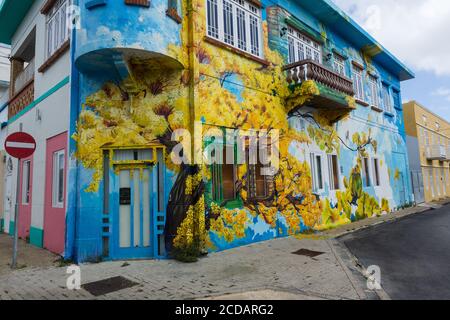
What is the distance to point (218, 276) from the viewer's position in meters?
5.48

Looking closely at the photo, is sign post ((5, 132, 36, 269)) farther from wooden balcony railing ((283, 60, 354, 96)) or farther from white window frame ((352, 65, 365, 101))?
white window frame ((352, 65, 365, 101))

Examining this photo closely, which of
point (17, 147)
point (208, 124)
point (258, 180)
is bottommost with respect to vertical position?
point (258, 180)

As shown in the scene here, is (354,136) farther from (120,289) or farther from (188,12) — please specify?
(120,289)

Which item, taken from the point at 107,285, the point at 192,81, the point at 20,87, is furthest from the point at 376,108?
the point at 20,87

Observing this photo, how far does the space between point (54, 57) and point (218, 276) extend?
23.4ft

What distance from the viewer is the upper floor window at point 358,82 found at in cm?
1446

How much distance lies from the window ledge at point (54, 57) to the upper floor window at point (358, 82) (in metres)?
12.4

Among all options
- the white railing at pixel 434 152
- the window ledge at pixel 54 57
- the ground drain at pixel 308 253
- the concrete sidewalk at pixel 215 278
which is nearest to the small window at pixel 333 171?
the ground drain at pixel 308 253

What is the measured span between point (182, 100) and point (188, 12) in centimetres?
235

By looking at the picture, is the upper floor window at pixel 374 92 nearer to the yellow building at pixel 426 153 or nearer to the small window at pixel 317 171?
the small window at pixel 317 171

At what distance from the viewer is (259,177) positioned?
29.1 feet

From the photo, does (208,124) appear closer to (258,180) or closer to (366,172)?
(258,180)

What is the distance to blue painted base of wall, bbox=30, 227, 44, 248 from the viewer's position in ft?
27.1

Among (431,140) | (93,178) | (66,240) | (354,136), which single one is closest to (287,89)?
(354,136)
